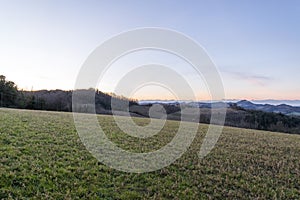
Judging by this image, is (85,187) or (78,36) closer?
(85,187)

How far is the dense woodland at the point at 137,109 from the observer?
1907 inches

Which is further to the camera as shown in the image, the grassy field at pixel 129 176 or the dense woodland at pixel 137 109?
the dense woodland at pixel 137 109

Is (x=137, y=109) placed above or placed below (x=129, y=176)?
above

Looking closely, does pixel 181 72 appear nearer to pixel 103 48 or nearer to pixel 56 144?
pixel 103 48

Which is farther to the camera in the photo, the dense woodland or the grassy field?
the dense woodland

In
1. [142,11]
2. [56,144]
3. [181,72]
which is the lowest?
[56,144]

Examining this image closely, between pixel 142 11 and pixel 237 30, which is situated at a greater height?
pixel 142 11

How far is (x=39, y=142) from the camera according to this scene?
44.7ft

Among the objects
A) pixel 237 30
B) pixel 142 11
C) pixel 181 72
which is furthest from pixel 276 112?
pixel 181 72

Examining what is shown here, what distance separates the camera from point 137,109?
2020 inches

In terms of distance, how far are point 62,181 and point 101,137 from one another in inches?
332

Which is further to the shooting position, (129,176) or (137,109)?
(137,109)

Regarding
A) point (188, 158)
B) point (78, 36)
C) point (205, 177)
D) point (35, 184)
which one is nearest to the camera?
point (35, 184)

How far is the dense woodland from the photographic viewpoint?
1907 inches
